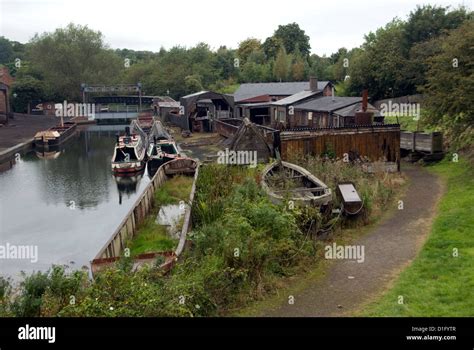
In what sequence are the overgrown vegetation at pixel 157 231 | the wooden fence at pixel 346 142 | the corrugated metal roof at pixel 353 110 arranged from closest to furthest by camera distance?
the overgrown vegetation at pixel 157 231 → the wooden fence at pixel 346 142 → the corrugated metal roof at pixel 353 110

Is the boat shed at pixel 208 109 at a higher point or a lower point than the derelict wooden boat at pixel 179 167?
higher

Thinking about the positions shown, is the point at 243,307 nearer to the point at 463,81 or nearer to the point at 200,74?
the point at 463,81

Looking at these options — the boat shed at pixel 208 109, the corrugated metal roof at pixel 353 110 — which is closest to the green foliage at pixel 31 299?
the corrugated metal roof at pixel 353 110

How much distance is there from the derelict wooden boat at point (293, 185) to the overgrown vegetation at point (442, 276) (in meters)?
3.20

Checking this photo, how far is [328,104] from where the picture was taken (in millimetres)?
30875

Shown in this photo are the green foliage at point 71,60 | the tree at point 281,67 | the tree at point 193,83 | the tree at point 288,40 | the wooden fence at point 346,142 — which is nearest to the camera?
the wooden fence at point 346,142

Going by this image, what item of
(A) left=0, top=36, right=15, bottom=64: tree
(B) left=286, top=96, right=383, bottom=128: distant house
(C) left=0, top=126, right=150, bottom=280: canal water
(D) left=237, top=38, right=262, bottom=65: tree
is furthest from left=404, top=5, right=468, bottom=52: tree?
(A) left=0, top=36, right=15, bottom=64: tree

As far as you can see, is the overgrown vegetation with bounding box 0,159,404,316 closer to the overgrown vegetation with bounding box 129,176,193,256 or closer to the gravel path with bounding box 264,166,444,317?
the gravel path with bounding box 264,166,444,317

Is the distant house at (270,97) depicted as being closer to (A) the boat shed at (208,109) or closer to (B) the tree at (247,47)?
(A) the boat shed at (208,109)

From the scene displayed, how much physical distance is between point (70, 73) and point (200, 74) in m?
18.7

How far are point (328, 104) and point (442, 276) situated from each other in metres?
22.3

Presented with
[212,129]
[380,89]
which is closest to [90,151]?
[212,129]

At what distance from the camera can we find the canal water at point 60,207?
15.7 metres

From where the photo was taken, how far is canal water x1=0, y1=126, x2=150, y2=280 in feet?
51.4
